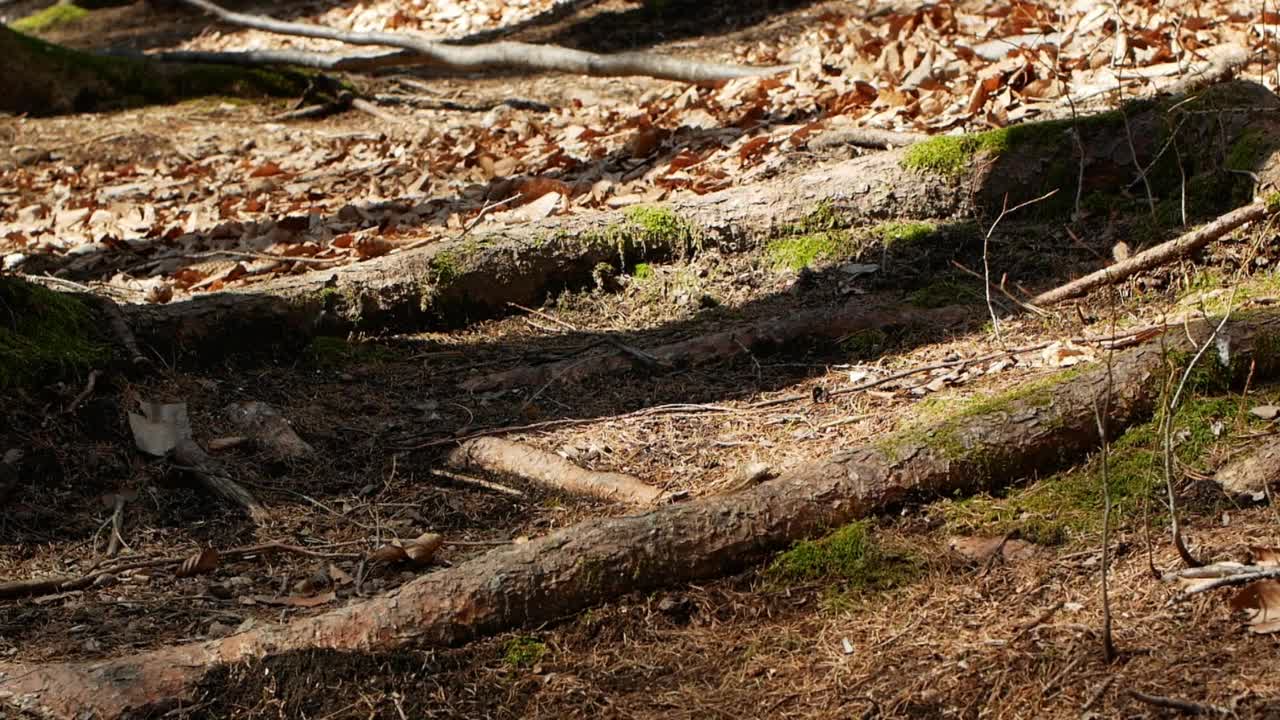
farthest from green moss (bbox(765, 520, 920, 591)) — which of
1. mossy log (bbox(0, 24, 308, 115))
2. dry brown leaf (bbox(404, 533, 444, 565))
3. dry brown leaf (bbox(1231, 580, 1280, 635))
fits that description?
mossy log (bbox(0, 24, 308, 115))

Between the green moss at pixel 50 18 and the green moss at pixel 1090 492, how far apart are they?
15600mm

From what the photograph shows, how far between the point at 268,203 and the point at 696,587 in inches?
202

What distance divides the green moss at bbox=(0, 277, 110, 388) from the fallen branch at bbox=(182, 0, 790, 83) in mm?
4991

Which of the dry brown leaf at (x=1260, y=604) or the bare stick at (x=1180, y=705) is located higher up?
the dry brown leaf at (x=1260, y=604)

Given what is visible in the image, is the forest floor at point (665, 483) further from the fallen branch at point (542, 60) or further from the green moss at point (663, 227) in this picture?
the fallen branch at point (542, 60)

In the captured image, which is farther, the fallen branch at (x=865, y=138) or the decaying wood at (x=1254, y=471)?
the fallen branch at (x=865, y=138)

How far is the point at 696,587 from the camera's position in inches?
117

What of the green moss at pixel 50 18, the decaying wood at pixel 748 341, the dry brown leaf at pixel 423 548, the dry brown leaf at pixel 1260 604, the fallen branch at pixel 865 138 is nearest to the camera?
the dry brown leaf at pixel 1260 604

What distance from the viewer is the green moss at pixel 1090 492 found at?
118 inches

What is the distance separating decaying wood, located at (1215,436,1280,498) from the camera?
2.99 m

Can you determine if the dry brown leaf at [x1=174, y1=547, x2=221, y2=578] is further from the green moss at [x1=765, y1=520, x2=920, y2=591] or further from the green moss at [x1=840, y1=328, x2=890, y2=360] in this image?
the green moss at [x1=840, y1=328, x2=890, y2=360]

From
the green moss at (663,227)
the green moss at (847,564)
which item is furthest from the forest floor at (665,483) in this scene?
the green moss at (663,227)

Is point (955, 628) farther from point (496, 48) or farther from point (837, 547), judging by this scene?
point (496, 48)

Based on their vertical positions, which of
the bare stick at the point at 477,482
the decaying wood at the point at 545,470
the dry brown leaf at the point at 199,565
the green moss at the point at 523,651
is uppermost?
the green moss at the point at 523,651
